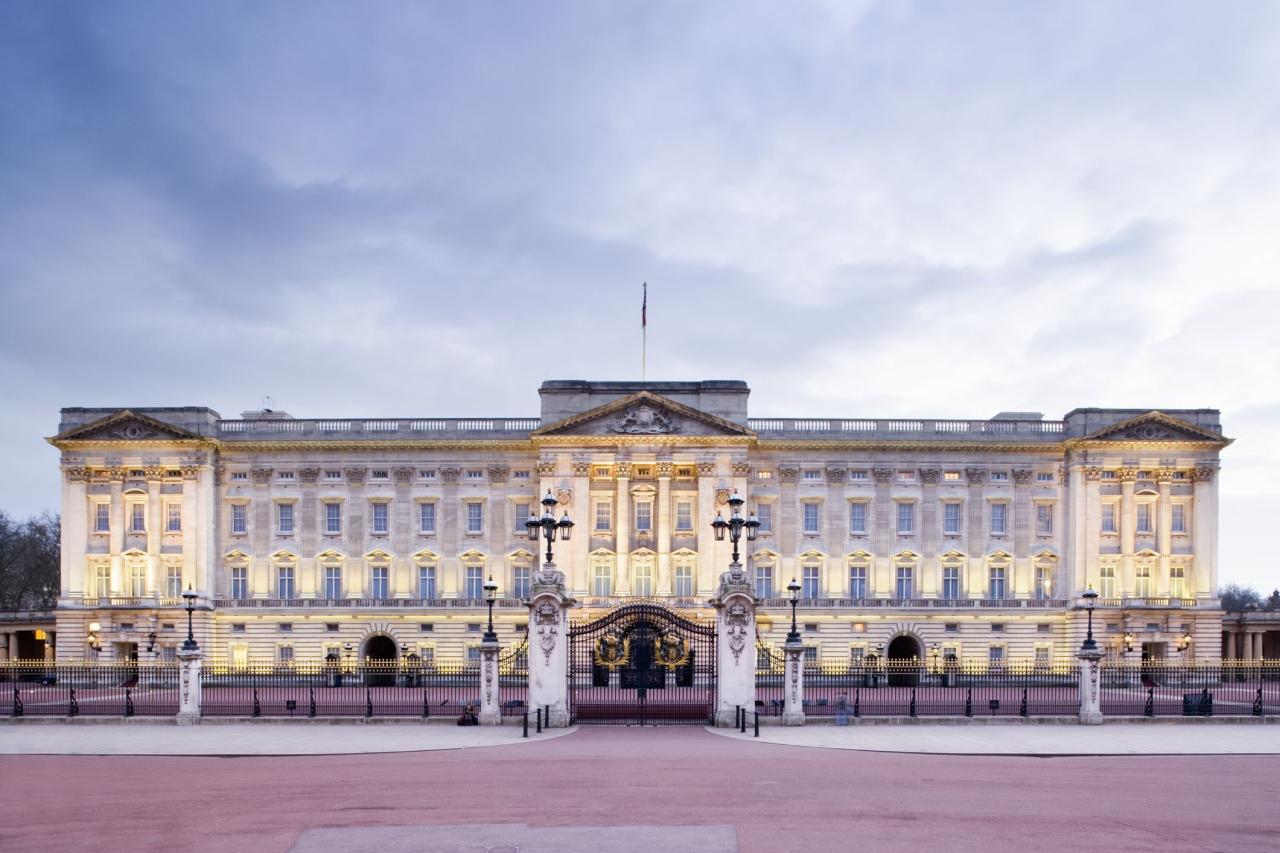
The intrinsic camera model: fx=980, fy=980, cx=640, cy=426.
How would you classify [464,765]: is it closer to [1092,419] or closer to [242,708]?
[242,708]

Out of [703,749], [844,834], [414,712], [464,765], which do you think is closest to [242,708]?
[414,712]

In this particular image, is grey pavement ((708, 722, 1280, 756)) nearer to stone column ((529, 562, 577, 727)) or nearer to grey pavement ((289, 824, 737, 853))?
stone column ((529, 562, 577, 727))

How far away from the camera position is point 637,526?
61.8 meters

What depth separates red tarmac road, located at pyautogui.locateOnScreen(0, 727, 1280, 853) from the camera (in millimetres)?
16594

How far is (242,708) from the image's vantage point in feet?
122

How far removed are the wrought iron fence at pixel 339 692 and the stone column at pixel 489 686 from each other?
1.27m

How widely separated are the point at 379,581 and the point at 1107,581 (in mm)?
46044

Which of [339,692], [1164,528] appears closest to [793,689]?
[339,692]

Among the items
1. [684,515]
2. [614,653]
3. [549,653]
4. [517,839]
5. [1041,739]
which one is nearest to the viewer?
[517,839]

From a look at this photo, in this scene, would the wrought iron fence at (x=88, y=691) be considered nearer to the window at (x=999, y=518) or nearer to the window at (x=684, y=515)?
the window at (x=684, y=515)

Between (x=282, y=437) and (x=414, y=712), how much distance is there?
107 ft

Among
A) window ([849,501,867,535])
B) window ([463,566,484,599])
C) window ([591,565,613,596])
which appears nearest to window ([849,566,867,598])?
window ([849,501,867,535])

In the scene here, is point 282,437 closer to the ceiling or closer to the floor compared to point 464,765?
closer to the ceiling

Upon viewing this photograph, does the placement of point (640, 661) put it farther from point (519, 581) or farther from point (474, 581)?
point (474, 581)
